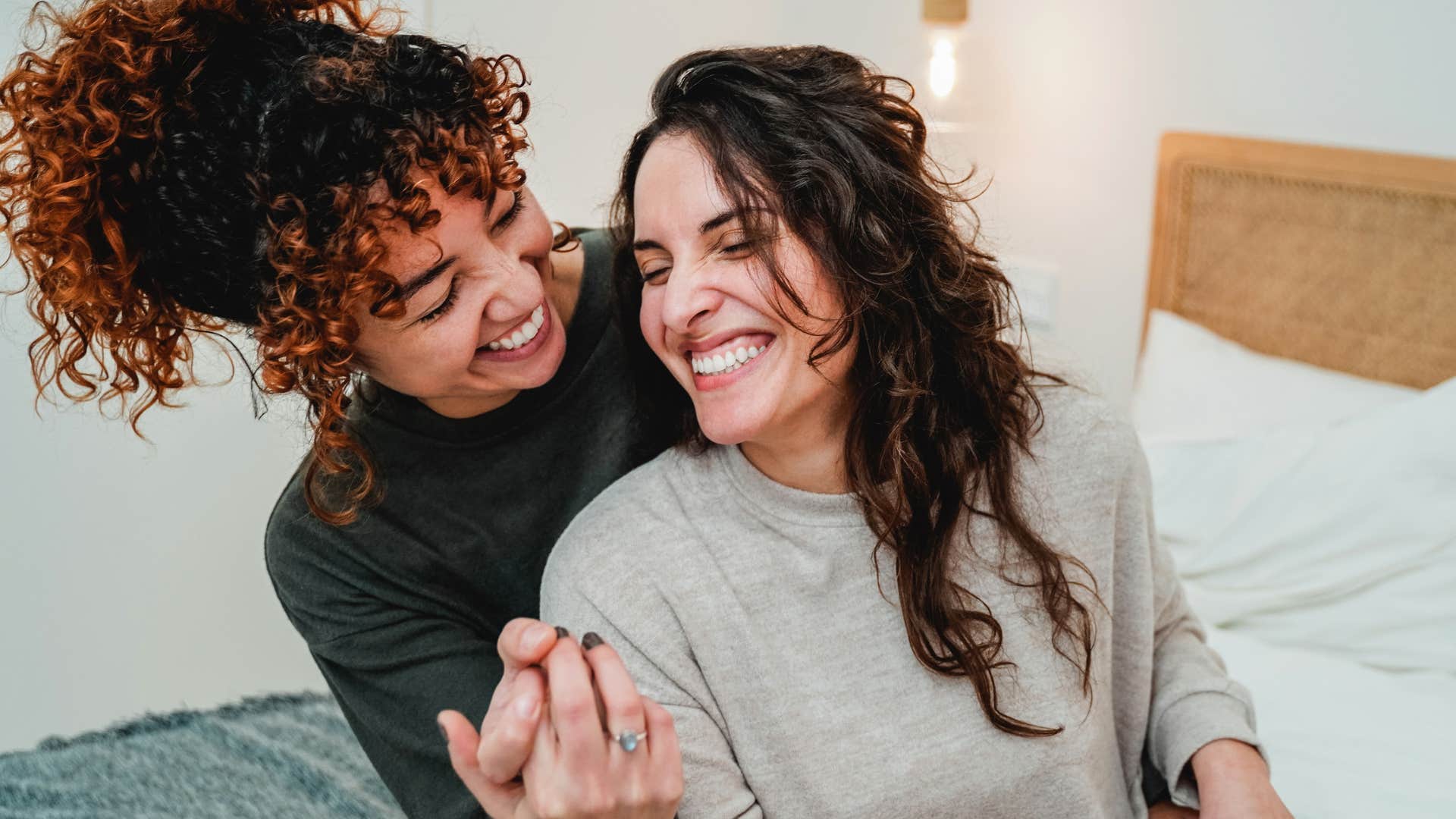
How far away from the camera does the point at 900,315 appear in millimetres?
1176

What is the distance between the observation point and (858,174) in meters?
1.11

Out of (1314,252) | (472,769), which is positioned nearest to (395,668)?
(472,769)

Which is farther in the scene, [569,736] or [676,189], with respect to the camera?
[676,189]

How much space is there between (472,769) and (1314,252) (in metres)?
1.87

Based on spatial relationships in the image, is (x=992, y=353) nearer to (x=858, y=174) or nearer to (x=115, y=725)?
(x=858, y=174)

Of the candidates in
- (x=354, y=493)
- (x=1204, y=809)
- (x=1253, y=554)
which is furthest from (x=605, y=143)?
(x=1204, y=809)

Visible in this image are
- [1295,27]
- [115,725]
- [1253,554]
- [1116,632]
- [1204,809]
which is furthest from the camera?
[1295,27]

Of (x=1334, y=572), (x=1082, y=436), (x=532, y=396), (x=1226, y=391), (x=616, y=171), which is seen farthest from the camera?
(x=616, y=171)

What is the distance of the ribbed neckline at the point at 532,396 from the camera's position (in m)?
1.34

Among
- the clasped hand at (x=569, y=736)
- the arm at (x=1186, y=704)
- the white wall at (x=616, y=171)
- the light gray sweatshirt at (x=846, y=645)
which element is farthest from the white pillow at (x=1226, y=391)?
the clasped hand at (x=569, y=736)

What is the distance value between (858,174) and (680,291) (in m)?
0.21

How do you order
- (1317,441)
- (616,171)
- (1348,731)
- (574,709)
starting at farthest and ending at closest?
(616,171) < (1317,441) < (1348,731) < (574,709)

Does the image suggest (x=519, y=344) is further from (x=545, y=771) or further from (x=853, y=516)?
(x=545, y=771)

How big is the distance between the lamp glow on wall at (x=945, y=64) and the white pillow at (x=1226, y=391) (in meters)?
0.69
